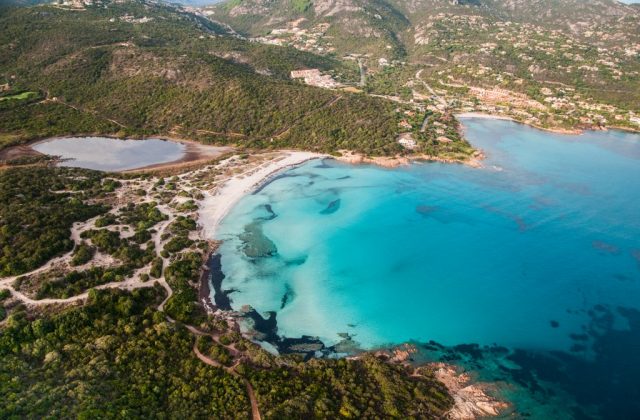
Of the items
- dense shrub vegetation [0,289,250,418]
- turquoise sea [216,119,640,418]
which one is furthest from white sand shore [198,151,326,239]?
dense shrub vegetation [0,289,250,418]

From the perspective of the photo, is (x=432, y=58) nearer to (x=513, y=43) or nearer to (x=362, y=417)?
(x=513, y=43)

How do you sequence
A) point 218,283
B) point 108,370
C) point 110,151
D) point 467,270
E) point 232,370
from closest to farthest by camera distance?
point 108,370, point 232,370, point 218,283, point 467,270, point 110,151

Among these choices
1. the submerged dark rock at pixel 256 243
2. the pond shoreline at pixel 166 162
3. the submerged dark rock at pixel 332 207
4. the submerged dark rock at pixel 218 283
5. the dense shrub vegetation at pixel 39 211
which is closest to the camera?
the submerged dark rock at pixel 218 283

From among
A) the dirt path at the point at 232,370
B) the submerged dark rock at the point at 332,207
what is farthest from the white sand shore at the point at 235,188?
the dirt path at the point at 232,370

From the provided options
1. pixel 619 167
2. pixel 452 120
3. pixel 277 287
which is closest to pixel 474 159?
pixel 452 120

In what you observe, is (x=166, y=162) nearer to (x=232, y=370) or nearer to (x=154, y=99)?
(x=154, y=99)

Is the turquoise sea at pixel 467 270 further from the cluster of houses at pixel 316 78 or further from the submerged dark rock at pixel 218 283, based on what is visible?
the cluster of houses at pixel 316 78

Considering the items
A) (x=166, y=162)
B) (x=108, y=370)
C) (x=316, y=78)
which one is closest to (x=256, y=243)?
(x=108, y=370)
